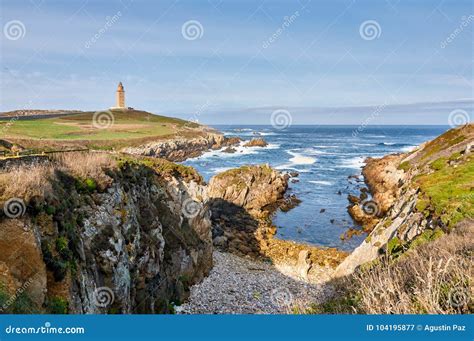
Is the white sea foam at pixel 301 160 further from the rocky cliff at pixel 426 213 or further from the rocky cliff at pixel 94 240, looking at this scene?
the rocky cliff at pixel 94 240

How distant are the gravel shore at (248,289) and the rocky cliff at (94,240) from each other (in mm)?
1174

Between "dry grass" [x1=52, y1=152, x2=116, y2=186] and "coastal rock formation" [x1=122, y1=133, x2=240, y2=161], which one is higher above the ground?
"coastal rock formation" [x1=122, y1=133, x2=240, y2=161]

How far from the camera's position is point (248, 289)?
24.9 m

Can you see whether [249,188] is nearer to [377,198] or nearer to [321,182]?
[377,198]

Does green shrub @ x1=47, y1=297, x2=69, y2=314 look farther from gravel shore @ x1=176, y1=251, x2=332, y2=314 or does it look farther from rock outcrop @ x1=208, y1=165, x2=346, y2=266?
rock outcrop @ x1=208, y1=165, x2=346, y2=266

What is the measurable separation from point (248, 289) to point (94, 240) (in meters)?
13.8

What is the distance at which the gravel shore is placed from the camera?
21609 mm

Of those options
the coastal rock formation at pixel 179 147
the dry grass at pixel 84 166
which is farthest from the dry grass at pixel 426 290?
the coastal rock formation at pixel 179 147

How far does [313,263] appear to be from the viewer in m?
30.2

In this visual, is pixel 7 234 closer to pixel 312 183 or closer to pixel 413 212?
pixel 413 212

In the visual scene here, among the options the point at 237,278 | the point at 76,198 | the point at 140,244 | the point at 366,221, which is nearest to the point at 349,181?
the point at 366,221

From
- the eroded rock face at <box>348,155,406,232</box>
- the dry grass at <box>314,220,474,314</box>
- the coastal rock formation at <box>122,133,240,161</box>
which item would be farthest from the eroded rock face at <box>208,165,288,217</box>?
the dry grass at <box>314,220,474,314</box>

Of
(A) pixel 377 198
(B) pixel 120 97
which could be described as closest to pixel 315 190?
(A) pixel 377 198

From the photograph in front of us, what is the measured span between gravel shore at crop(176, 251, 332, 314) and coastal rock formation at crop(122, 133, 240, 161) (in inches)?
1771
